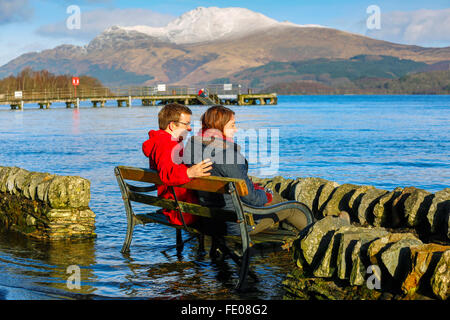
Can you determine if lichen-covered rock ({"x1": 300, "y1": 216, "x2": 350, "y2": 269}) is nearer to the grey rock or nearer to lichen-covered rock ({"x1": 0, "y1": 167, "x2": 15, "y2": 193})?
the grey rock

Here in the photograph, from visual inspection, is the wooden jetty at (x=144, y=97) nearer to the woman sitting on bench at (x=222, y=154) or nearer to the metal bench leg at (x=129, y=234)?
the metal bench leg at (x=129, y=234)

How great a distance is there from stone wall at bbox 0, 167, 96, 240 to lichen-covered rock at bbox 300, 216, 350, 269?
3733 millimetres

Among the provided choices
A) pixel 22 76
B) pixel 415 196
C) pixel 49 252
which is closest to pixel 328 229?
pixel 415 196

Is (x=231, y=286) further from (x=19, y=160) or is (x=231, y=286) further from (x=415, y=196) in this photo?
(x=19, y=160)

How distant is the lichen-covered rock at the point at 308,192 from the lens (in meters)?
7.45

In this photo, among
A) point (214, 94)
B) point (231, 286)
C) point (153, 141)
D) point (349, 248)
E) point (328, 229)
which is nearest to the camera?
point (349, 248)

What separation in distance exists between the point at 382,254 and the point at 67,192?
4.61m

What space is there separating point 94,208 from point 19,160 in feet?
41.1

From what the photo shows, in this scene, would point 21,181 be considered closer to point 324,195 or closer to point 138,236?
point 138,236

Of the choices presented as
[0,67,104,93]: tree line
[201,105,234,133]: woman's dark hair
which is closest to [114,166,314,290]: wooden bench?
[201,105,234,133]: woman's dark hair

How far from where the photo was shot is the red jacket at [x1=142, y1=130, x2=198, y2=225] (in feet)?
18.2

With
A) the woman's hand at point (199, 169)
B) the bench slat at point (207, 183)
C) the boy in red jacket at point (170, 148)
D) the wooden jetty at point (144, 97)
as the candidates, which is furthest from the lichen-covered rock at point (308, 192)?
the wooden jetty at point (144, 97)

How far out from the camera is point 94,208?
10.7 metres

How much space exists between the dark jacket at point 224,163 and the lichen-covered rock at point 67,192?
2716 millimetres
